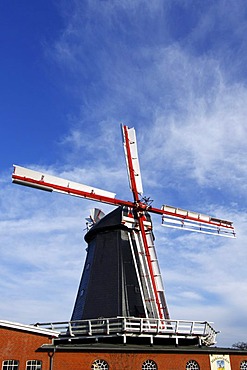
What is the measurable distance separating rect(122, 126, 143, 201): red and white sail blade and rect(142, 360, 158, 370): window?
10.3 meters

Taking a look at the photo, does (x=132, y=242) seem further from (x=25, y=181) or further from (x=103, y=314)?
(x=25, y=181)

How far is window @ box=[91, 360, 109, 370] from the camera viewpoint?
1811 cm

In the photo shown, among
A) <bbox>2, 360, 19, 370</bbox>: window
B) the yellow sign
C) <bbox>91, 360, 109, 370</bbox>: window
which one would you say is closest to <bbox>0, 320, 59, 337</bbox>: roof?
<bbox>2, 360, 19, 370</bbox>: window

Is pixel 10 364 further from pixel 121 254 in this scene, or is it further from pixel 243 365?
pixel 243 365

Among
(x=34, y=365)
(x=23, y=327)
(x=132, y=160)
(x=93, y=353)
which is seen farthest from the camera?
(x=132, y=160)

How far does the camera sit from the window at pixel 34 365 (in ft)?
56.7

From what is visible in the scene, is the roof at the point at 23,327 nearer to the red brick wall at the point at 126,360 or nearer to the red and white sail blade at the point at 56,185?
the red brick wall at the point at 126,360

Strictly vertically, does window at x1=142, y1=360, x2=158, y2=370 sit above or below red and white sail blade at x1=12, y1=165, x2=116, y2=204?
below

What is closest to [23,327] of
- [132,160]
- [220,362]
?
[220,362]

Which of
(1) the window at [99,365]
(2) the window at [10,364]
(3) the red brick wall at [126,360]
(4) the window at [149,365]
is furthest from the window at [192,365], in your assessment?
(2) the window at [10,364]

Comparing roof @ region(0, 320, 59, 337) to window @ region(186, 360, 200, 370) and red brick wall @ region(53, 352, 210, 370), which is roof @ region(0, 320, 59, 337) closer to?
red brick wall @ region(53, 352, 210, 370)

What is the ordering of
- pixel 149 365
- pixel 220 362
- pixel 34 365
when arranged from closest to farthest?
1. pixel 34 365
2. pixel 149 365
3. pixel 220 362

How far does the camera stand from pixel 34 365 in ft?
57.0

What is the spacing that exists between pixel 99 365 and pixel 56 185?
34.4ft
